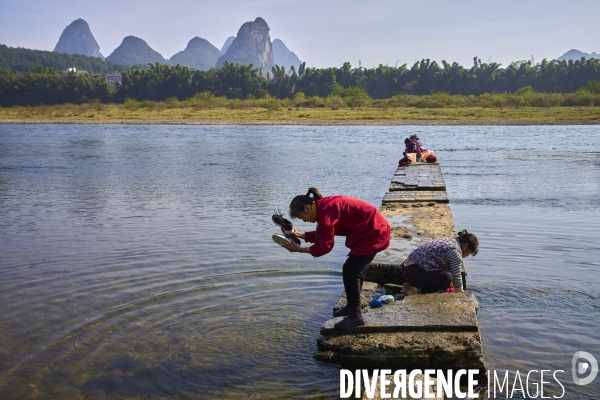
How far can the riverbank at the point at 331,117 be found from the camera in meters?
40.6

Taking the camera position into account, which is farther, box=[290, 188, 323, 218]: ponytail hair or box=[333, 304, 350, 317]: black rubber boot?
box=[333, 304, 350, 317]: black rubber boot

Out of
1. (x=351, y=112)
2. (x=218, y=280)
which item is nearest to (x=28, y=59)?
(x=351, y=112)

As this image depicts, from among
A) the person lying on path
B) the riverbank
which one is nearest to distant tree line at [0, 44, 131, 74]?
the riverbank

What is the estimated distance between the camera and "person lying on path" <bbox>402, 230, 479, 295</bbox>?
5523 mm

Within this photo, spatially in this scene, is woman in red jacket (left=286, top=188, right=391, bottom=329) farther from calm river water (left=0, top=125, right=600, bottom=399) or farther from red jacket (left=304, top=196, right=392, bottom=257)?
calm river water (left=0, top=125, right=600, bottom=399)

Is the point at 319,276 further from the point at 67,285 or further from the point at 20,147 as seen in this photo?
the point at 20,147

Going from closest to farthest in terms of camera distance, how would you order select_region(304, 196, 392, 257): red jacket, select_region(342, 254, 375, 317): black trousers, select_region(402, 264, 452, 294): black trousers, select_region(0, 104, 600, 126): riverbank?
1. select_region(304, 196, 392, 257): red jacket
2. select_region(342, 254, 375, 317): black trousers
3. select_region(402, 264, 452, 294): black trousers
4. select_region(0, 104, 600, 126): riverbank

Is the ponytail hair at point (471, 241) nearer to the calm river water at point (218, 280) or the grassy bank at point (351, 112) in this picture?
the calm river water at point (218, 280)

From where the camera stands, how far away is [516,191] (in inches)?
529

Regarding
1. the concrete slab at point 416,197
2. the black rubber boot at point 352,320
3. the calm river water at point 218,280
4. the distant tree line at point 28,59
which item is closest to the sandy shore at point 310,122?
the calm river water at point 218,280

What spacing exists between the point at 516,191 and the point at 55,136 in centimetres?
2640

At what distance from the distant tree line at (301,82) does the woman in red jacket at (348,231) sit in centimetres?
7177

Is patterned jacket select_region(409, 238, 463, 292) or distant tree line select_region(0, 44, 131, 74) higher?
distant tree line select_region(0, 44, 131, 74)

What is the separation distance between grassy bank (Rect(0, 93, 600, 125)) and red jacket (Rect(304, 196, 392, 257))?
36.2 meters
